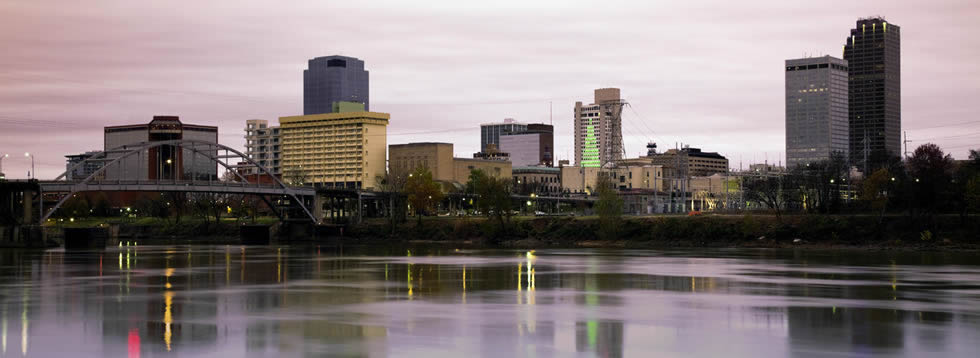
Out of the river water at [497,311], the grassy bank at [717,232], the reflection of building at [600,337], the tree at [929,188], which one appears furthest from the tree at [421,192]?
the reflection of building at [600,337]

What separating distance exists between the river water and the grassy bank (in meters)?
27.4

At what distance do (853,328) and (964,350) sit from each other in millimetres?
4285

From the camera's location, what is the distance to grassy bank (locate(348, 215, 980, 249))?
87500 millimetres

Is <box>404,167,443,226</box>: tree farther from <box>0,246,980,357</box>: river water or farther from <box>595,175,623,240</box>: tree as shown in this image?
<box>0,246,980,357</box>: river water

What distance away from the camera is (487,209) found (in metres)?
121

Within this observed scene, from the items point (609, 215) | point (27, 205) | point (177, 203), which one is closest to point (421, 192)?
point (609, 215)

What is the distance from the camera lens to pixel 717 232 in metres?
101

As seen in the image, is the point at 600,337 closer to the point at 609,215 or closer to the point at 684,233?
the point at 684,233

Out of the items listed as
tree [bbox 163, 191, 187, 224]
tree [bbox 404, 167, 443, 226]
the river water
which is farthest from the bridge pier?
tree [bbox 404, 167, 443, 226]

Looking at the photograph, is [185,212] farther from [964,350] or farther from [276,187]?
[964,350]

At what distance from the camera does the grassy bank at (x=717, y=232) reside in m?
87.5

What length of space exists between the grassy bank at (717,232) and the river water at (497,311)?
27.4 m

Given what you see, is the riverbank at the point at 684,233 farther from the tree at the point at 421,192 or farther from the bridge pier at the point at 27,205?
the tree at the point at 421,192

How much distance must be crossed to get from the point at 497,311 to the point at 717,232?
223 feet
